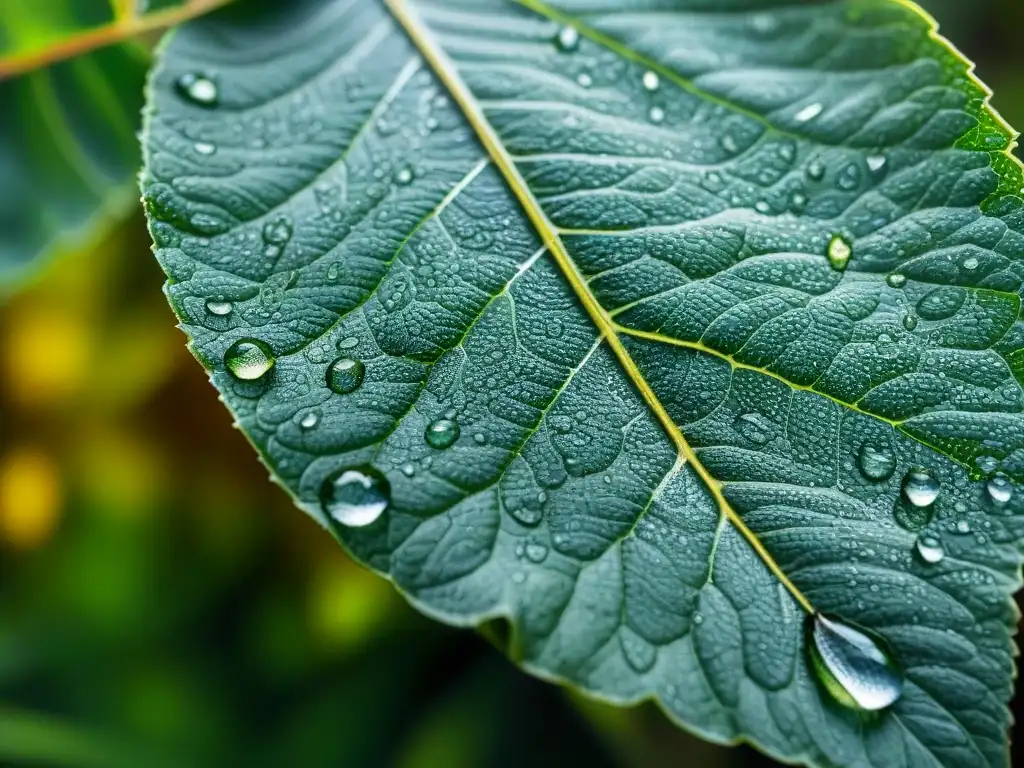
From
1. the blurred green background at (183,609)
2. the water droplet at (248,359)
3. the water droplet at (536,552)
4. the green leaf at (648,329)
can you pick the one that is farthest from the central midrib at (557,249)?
the blurred green background at (183,609)

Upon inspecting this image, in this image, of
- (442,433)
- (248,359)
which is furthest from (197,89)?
(442,433)

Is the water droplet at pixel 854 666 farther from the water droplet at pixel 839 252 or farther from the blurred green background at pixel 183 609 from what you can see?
the blurred green background at pixel 183 609

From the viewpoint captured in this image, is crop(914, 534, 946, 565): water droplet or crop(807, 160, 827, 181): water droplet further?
crop(807, 160, 827, 181): water droplet

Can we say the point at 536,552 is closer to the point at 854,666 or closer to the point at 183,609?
the point at 854,666

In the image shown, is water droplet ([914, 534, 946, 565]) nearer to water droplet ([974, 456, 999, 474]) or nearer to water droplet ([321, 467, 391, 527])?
water droplet ([974, 456, 999, 474])

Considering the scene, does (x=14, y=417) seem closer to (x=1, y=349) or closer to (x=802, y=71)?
(x=1, y=349)

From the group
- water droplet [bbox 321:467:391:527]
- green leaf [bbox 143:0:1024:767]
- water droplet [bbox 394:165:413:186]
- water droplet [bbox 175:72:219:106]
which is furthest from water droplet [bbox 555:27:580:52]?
water droplet [bbox 321:467:391:527]

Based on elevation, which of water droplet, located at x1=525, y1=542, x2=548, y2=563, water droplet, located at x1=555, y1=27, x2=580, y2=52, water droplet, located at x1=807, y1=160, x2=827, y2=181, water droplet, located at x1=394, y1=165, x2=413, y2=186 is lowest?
water droplet, located at x1=525, y1=542, x2=548, y2=563
